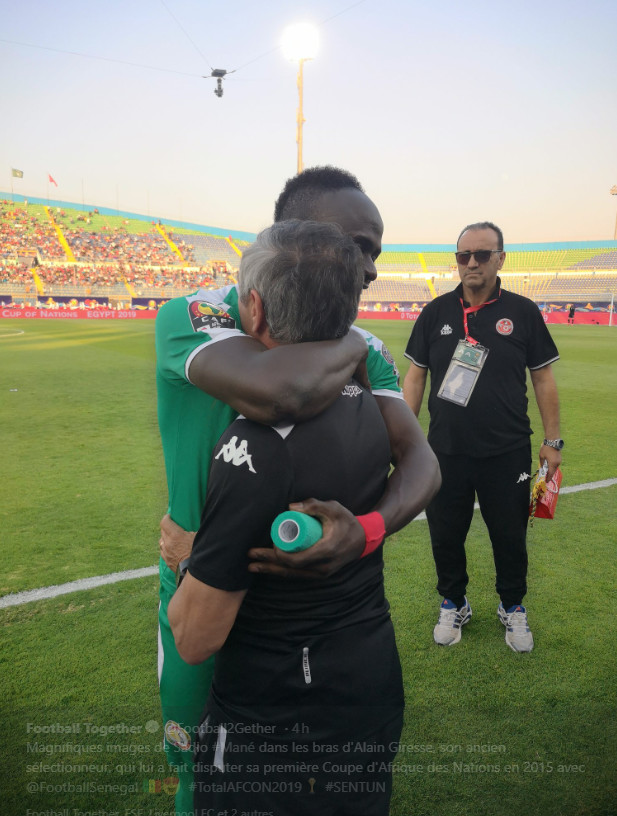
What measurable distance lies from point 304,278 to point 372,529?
1.97ft

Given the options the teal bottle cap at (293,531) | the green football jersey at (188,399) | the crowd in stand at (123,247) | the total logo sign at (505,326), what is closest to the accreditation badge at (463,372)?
the total logo sign at (505,326)

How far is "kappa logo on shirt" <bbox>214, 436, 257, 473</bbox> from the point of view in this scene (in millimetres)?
1235

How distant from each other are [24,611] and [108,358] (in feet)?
50.5

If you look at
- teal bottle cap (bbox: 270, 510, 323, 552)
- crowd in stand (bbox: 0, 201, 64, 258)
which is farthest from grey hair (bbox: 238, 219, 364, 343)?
crowd in stand (bbox: 0, 201, 64, 258)

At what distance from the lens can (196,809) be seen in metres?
1.47

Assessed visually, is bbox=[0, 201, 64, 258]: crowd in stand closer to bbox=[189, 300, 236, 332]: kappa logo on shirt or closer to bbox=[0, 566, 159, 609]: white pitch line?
bbox=[0, 566, 159, 609]: white pitch line

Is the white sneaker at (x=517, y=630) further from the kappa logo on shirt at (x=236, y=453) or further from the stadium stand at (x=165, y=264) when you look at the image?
the stadium stand at (x=165, y=264)

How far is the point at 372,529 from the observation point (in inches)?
54.6

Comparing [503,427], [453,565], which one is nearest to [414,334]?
[503,427]

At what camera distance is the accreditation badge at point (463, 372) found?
12.5 feet

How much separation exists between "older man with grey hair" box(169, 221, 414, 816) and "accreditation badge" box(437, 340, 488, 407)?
8.13 feet

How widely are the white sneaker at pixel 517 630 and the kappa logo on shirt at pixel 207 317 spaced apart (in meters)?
3.02

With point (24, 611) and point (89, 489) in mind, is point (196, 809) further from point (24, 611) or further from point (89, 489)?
point (89, 489)

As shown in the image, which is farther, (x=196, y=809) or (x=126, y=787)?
(x=126, y=787)
